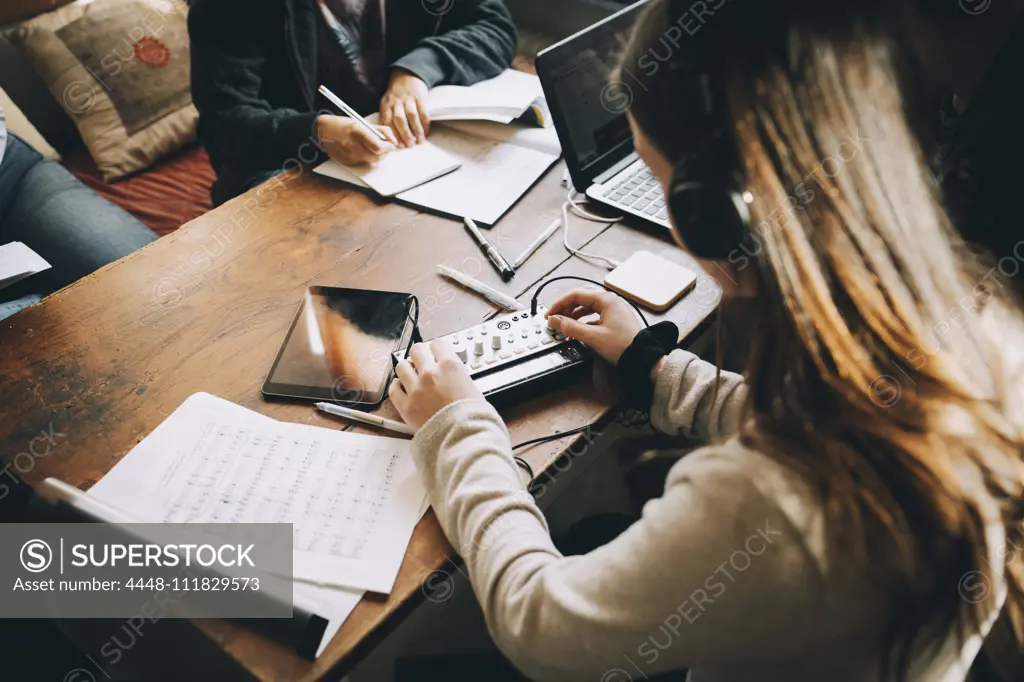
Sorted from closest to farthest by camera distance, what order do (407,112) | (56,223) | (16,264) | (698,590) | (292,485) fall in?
A: (698,590), (292,485), (16,264), (407,112), (56,223)

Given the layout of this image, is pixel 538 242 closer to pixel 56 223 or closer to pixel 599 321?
pixel 599 321

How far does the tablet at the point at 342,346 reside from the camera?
81 centimetres

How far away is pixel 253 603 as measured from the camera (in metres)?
0.59

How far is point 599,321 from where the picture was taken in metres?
0.88

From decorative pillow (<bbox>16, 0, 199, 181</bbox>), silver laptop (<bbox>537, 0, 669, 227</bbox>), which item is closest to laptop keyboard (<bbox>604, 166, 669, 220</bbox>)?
silver laptop (<bbox>537, 0, 669, 227</bbox>)

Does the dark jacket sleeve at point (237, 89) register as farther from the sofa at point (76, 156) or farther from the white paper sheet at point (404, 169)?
the sofa at point (76, 156)

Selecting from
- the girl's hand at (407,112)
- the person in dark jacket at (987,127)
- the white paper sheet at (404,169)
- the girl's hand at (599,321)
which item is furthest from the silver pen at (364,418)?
the person in dark jacket at (987,127)

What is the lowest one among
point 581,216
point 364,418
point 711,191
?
point 364,418

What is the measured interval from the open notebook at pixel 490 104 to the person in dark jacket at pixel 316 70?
0.04 metres

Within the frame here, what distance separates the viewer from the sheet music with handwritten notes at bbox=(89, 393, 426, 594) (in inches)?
25.7

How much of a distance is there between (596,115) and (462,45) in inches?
20.3

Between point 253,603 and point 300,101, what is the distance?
1247mm

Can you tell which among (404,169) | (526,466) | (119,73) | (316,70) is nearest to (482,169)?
(404,169)

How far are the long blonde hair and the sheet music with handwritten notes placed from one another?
38 centimetres
